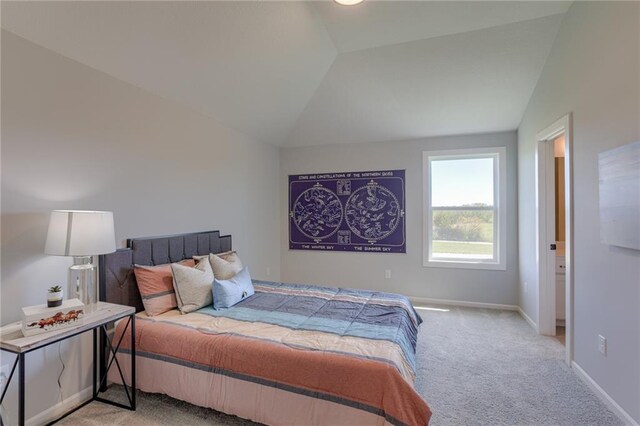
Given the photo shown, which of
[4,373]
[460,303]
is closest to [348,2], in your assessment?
[4,373]

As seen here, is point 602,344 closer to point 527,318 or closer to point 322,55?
point 527,318

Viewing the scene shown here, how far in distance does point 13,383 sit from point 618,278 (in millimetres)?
3804

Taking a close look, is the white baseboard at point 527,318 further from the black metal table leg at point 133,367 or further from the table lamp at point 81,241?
the table lamp at point 81,241

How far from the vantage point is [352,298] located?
2719mm

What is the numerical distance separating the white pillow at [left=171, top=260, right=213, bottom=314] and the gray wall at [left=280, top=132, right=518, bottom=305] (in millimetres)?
2427

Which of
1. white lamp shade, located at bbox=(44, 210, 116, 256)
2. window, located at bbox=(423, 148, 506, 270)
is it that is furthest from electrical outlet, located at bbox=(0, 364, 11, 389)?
window, located at bbox=(423, 148, 506, 270)

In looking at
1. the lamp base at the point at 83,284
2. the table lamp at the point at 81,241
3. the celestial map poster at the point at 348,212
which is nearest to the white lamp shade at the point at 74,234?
the table lamp at the point at 81,241

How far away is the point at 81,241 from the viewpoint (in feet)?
5.92

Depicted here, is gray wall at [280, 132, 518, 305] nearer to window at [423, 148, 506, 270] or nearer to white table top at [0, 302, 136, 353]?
window at [423, 148, 506, 270]

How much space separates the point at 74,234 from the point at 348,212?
11.1 ft

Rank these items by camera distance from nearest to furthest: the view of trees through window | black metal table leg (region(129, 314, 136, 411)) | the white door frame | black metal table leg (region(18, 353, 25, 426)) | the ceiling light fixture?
1. black metal table leg (region(18, 353, 25, 426))
2. black metal table leg (region(129, 314, 136, 411))
3. the ceiling light fixture
4. the white door frame
5. the view of trees through window

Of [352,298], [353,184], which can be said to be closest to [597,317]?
[352,298]

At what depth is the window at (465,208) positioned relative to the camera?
409 cm

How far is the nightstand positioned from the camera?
1.44 m
